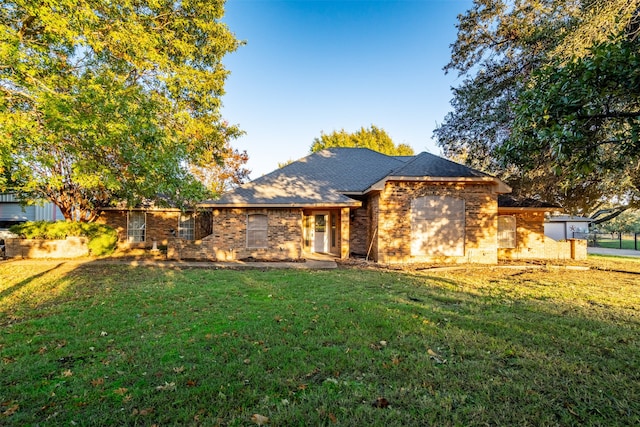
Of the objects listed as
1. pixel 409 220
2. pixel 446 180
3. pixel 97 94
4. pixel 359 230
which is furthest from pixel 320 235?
pixel 97 94

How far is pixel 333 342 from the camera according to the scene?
4.33 metres

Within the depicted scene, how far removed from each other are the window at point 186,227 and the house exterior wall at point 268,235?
5.56 meters

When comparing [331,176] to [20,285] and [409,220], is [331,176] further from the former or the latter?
[20,285]

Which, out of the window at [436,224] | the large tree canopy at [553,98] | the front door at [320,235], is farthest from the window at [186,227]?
the large tree canopy at [553,98]

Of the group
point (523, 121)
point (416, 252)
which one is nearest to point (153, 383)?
point (523, 121)

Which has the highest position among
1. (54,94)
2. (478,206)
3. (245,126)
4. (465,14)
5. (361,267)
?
(465,14)

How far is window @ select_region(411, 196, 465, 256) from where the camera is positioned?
43.0 ft

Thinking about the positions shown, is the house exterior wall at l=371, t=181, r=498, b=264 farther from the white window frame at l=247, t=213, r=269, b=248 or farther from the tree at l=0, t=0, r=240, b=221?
the tree at l=0, t=0, r=240, b=221

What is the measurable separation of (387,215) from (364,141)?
2302 cm

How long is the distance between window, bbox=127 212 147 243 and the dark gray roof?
24.4 ft

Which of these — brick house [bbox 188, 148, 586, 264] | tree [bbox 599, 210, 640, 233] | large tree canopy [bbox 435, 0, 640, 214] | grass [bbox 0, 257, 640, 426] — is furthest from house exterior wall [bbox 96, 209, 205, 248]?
tree [bbox 599, 210, 640, 233]

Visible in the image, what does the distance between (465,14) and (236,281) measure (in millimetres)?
13321

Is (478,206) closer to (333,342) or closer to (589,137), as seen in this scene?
(589,137)

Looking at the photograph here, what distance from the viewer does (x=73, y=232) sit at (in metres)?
14.6
